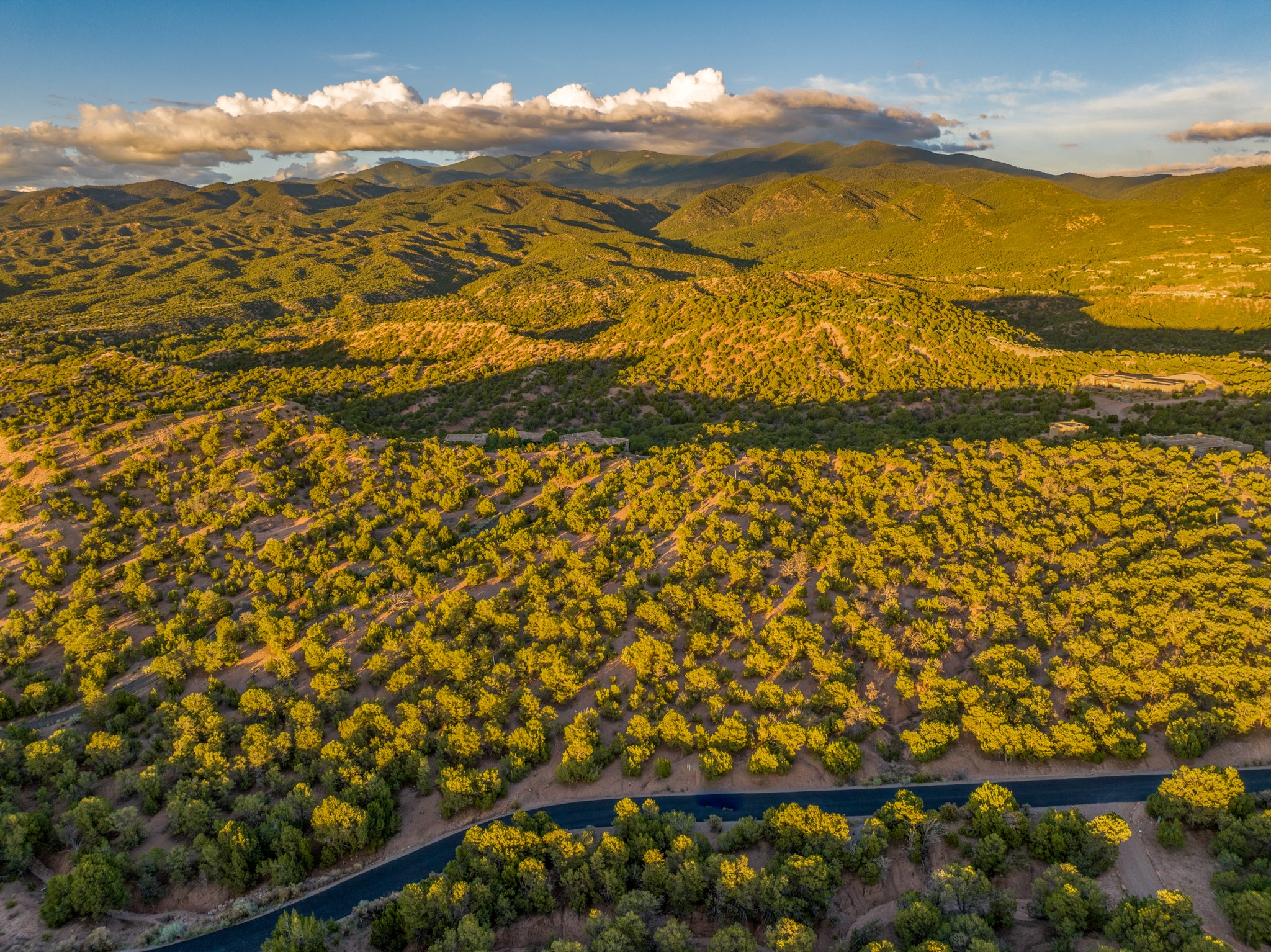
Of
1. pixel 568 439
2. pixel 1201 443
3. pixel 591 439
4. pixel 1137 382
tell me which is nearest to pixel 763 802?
pixel 591 439

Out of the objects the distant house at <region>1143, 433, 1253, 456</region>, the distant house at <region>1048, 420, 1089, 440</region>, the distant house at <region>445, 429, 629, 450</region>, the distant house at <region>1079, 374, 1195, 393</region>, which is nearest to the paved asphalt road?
the distant house at <region>1143, 433, 1253, 456</region>

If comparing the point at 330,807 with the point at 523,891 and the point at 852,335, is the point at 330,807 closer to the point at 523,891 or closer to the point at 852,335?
the point at 523,891

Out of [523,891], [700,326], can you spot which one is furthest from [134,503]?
[700,326]

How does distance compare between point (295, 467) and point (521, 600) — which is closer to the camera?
point (521, 600)

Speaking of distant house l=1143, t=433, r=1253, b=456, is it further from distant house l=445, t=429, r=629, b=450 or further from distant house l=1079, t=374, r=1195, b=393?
distant house l=445, t=429, r=629, b=450

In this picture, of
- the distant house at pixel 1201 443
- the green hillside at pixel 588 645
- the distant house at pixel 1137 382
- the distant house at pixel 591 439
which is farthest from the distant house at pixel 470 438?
the distant house at pixel 1137 382

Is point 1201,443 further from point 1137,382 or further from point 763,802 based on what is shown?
point 763,802
